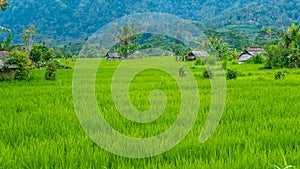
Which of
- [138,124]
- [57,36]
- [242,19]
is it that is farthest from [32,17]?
[138,124]

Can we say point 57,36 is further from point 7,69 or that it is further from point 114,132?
point 114,132

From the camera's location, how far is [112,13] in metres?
112

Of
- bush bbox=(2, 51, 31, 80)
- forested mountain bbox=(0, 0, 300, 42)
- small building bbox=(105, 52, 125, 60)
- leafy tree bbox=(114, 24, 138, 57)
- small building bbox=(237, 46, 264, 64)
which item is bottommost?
bush bbox=(2, 51, 31, 80)

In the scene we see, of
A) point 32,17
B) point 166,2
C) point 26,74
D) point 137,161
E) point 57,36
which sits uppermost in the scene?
point 166,2

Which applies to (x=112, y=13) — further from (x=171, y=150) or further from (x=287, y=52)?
(x=171, y=150)

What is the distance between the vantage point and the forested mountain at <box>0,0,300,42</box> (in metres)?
85.6

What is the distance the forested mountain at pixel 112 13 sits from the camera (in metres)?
85.6

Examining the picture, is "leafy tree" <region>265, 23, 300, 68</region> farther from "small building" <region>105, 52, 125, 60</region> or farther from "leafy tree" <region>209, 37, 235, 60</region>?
"small building" <region>105, 52, 125, 60</region>

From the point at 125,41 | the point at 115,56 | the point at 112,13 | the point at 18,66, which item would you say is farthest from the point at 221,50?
the point at 112,13

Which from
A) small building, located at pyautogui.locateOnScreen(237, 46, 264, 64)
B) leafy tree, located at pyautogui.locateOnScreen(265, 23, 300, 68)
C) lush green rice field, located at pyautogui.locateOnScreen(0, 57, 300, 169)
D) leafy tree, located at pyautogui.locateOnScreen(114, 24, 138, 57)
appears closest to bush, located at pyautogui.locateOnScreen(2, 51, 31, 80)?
lush green rice field, located at pyautogui.locateOnScreen(0, 57, 300, 169)

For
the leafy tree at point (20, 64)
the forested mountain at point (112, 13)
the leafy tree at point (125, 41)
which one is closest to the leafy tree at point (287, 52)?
the leafy tree at point (20, 64)

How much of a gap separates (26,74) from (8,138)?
7.02 meters

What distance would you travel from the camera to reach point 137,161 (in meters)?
2.03

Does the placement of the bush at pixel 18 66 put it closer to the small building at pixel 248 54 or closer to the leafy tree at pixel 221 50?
the leafy tree at pixel 221 50
